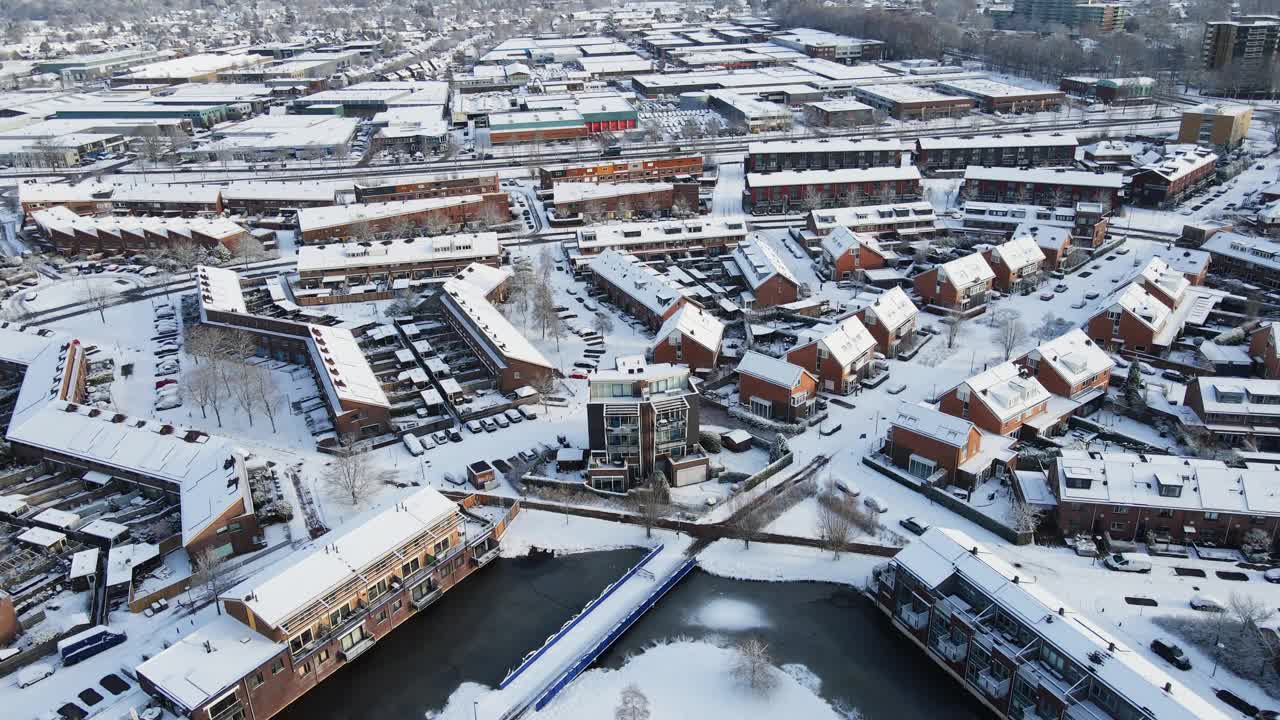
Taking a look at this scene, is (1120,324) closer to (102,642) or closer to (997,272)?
(997,272)

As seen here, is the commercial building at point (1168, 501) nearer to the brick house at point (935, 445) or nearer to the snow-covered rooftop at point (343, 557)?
the brick house at point (935, 445)

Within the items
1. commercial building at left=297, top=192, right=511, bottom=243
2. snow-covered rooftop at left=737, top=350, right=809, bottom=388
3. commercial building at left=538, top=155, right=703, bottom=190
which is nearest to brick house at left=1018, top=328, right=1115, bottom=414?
snow-covered rooftop at left=737, top=350, right=809, bottom=388

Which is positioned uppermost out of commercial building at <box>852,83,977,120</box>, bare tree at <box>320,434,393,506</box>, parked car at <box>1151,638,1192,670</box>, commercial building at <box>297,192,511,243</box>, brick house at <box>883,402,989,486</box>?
commercial building at <box>852,83,977,120</box>

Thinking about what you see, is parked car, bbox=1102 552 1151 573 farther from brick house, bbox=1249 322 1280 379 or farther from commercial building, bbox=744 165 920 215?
commercial building, bbox=744 165 920 215

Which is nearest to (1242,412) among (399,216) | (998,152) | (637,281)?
(637,281)

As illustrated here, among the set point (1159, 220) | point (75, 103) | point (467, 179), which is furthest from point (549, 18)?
point (1159, 220)

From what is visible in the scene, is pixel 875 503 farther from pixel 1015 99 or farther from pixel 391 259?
pixel 1015 99

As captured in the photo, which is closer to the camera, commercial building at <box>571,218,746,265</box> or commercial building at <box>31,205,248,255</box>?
commercial building at <box>571,218,746,265</box>
